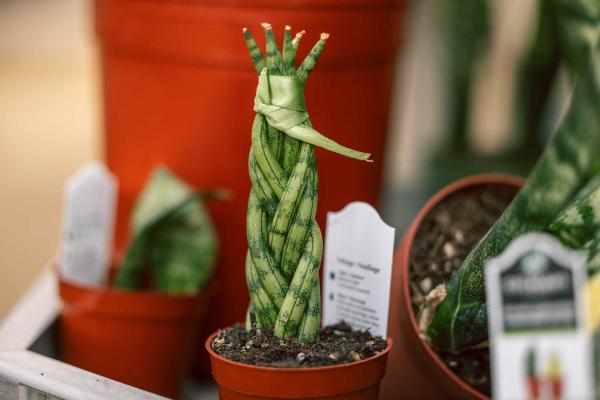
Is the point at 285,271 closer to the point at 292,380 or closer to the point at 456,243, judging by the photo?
the point at 292,380

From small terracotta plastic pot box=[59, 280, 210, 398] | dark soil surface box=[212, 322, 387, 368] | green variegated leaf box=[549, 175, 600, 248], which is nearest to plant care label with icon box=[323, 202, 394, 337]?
dark soil surface box=[212, 322, 387, 368]

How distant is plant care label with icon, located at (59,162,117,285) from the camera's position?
118 cm

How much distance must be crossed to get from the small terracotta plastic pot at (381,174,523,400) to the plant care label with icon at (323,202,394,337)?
2.9 inches

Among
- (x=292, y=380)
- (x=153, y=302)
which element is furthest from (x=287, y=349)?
(x=153, y=302)

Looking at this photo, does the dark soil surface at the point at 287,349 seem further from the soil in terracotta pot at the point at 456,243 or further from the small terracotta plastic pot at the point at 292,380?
the soil in terracotta pot at the point at 456,243

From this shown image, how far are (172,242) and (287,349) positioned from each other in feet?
1.62

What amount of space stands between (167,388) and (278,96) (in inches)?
23.4

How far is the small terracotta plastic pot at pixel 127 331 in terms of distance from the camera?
1.15 m

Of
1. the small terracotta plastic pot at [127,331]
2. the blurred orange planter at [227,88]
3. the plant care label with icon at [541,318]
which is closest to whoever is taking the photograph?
the plant care label with icon at [541,318]

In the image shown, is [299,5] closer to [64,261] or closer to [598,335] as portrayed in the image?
[64,261]

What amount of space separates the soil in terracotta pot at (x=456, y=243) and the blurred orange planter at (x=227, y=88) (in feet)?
0.75

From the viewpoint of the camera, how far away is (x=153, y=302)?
1148 millimetres

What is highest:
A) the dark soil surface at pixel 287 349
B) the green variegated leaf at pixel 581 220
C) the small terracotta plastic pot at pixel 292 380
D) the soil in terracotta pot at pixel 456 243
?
the green variegated leaf at pixel 581 220

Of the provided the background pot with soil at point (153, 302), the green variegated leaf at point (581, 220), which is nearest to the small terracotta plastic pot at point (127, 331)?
the background pot with soil at point (153, 302)
